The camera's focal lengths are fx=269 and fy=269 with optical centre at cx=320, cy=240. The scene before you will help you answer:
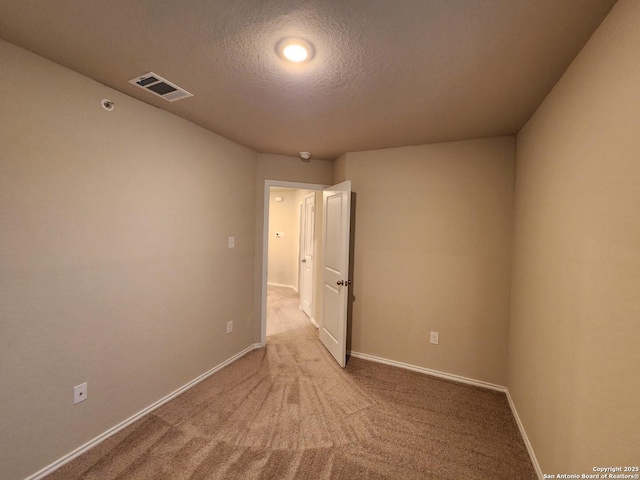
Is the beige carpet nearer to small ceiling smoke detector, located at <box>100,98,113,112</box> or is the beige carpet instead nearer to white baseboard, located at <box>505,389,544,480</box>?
white baseboard, located at <box>505,389,544,480</box>

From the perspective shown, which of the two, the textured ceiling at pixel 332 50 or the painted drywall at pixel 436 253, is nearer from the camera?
the textured ceiling at pixel 332 50

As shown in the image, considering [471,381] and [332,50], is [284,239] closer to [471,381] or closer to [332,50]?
[471,381]

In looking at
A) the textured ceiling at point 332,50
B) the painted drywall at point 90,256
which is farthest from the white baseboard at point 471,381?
the textured ceiling at point 332,50

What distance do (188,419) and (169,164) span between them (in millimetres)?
2075

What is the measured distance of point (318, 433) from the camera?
1.98 meters

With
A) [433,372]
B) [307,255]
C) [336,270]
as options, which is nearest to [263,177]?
[336,270]

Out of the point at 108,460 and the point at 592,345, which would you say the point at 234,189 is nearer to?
the point at 108,460

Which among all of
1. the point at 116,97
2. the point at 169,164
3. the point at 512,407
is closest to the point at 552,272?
the point at 512,407

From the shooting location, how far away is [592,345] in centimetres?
119

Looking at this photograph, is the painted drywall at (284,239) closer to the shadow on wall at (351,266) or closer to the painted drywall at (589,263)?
the shadow on wall at (351,266)

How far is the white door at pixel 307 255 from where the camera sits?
486 cm

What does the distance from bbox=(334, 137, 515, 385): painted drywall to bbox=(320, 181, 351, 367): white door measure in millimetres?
282

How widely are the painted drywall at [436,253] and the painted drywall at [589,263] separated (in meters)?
0.69

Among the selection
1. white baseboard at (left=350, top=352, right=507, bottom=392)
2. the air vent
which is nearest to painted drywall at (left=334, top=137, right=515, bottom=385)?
white baseboard at (left=350, top=352, right=507, bottom=392)
